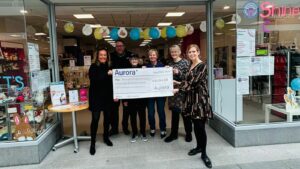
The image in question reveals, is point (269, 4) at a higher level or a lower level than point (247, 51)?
higher

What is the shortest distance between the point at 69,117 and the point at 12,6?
8.85ft

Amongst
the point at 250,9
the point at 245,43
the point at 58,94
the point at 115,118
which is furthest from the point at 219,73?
the point at 58,94

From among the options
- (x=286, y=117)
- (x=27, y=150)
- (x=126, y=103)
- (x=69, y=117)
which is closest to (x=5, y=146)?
(x=27, y=150)

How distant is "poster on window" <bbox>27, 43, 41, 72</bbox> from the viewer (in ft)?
11.5

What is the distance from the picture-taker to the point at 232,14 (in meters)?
3.86

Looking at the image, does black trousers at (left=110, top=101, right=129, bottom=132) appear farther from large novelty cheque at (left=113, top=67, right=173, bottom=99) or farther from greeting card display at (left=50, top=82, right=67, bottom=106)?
greeting card display at (left=50, top=82, right=67, bottom=106)

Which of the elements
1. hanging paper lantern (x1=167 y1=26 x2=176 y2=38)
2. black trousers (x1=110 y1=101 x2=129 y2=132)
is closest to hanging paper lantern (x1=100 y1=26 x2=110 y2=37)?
hanging paper lantern (x1=167 y1=26 x2=176 y2=38)

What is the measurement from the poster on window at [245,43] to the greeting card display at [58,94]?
2693mm

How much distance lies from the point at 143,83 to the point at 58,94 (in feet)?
4.25

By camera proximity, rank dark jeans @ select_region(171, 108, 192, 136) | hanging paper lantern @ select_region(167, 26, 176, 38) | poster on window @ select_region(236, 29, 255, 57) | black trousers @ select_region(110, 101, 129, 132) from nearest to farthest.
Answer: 1. poster on window @ select_region(236, 29, 255, 57)
2. dark jeans @ select_region(171, 108, 192, 136)
3. black trousers @ select_region(110, 101, 129, 132)
4. hanging paper lantern @ select_region(167, 26, 176, 38)

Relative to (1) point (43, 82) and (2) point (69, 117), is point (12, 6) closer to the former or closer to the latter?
(1) point (43, 82)

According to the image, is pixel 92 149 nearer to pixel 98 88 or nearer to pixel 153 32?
pixel 98 88

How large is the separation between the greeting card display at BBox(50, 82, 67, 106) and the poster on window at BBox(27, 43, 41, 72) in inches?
13.8

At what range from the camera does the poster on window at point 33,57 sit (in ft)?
11.5
